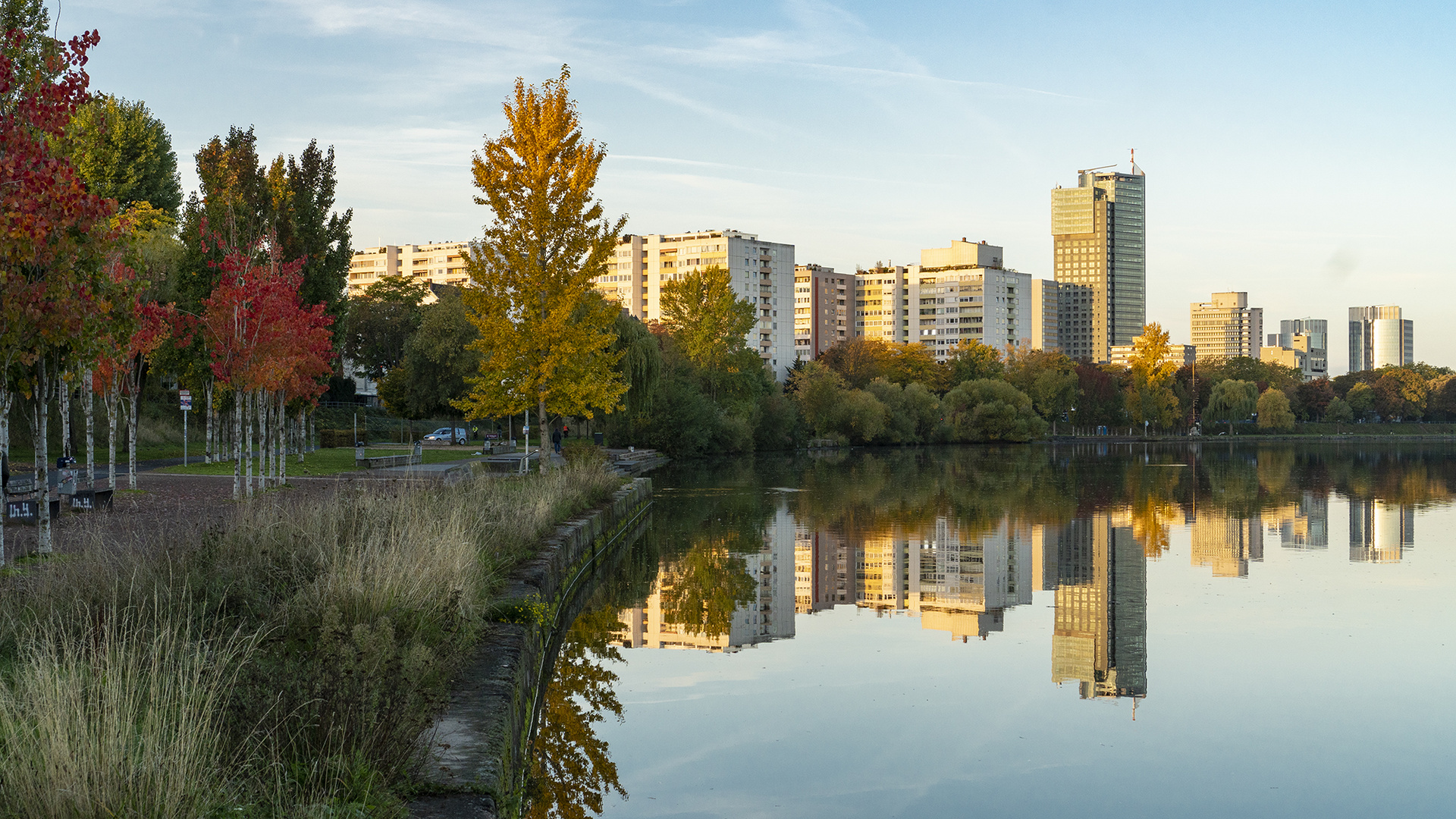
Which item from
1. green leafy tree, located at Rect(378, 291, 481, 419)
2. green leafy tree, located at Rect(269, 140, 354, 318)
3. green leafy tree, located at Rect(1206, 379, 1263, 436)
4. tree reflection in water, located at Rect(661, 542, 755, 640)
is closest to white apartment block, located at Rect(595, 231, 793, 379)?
green leafy tree, located at Rect(1206, 379, 1263, 436)

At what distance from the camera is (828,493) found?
118 feet

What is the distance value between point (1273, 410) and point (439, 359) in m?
104

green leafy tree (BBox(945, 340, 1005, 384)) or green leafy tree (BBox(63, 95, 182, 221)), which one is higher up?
green leafy tree (BBox(63, 95, 182, 221))

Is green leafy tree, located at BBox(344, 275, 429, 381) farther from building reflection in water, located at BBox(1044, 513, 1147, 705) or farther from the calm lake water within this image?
building reflection in water, located at BBox(1044, 513, 1147, 705)

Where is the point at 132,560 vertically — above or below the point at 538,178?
below

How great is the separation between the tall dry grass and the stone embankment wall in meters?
1.09

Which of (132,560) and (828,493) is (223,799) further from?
(828,493)

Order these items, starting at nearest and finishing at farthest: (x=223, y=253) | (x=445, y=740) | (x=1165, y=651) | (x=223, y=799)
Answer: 1. (x=223, y=799)
2. (x=445, y=740)
3. (x=1165, y=651)
4. (x=223, y=253)

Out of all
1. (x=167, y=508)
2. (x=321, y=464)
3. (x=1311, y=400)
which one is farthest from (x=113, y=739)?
(x=1311, y=400)

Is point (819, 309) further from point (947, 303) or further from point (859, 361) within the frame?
point (859, 361)

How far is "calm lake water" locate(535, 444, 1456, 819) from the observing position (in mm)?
8055

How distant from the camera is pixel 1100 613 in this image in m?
14.8

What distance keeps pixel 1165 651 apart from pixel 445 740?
28.7 feet

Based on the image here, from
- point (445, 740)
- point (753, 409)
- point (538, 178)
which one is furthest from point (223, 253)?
point (753, 409)
